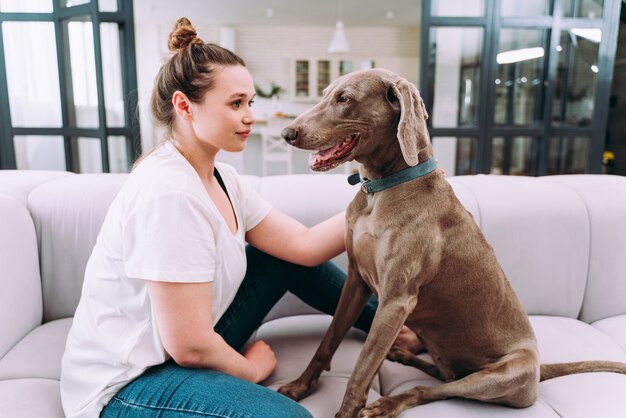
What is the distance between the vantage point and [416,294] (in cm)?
123

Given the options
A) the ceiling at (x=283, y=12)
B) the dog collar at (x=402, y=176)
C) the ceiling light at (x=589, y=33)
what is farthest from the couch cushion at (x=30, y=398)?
the ceiling at (x=283, y=12)

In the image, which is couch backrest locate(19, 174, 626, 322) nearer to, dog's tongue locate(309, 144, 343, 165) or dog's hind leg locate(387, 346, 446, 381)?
dog's hind leg locate(387, 346, 446, 381)

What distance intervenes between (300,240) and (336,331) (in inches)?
12.5

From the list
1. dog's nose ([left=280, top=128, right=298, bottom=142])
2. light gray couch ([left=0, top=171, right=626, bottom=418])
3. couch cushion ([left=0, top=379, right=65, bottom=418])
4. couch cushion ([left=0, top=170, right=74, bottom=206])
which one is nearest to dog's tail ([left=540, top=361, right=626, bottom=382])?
light gray couch ([left=0, top=171, right=626, bottom=418])

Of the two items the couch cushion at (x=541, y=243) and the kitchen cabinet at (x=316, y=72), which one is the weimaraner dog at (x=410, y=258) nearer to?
the couch cushion at (x=541, y=243)

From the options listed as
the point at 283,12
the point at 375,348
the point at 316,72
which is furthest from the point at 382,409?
the point at 316,72

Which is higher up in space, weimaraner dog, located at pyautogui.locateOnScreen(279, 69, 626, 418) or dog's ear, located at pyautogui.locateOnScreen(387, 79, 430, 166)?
dog's ear, located at pyautogui.locateOnScreen(387, 79, 430, 166)

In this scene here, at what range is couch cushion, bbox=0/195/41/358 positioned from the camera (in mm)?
1535

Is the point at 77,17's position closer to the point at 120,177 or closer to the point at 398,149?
the point at 120,177

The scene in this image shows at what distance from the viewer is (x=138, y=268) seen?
1095mm

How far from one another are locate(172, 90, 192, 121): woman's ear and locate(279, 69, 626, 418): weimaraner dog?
0.31 m

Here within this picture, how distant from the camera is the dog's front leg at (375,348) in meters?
1.19

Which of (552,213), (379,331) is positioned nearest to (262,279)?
(379,331)

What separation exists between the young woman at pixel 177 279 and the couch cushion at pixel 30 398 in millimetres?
73
